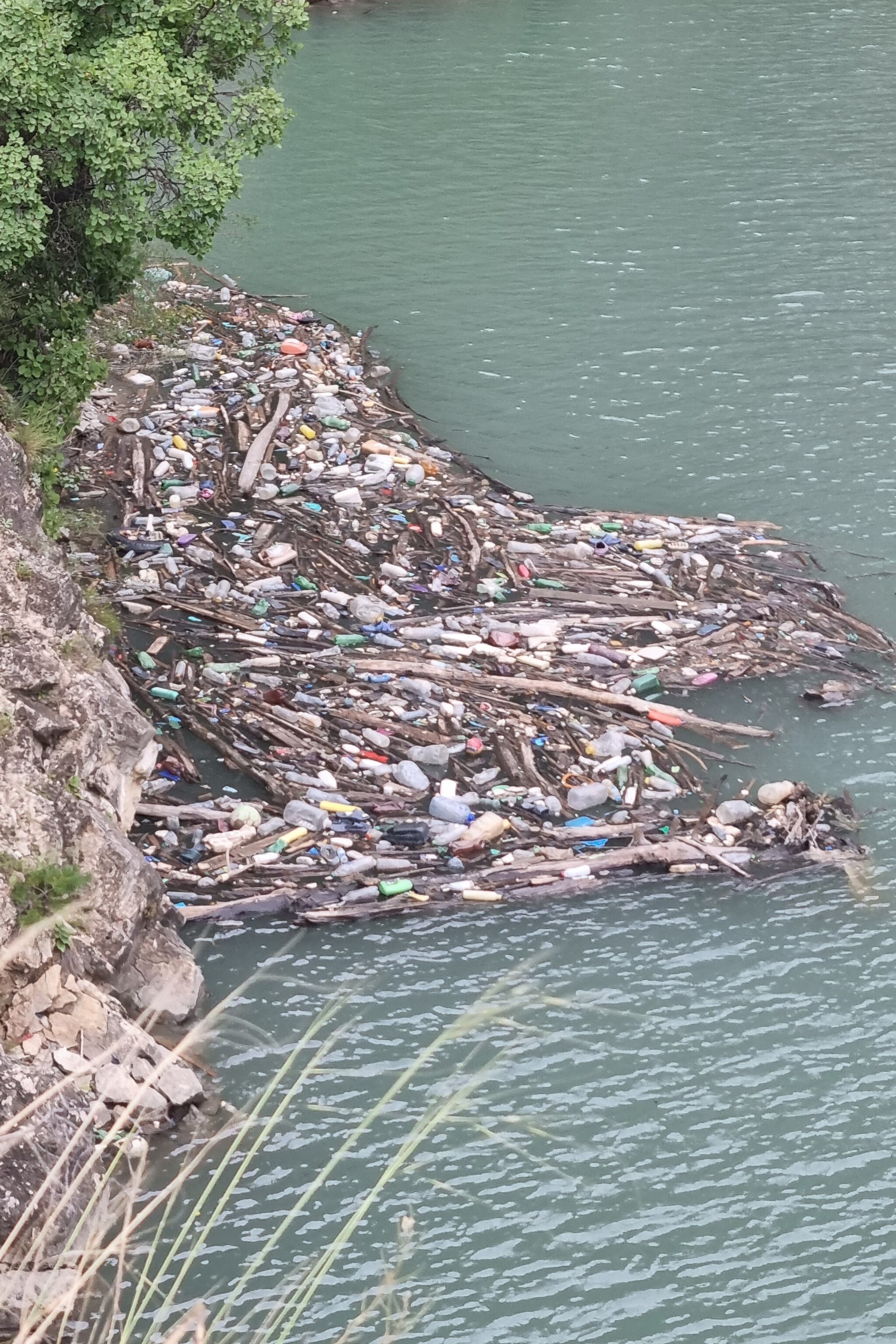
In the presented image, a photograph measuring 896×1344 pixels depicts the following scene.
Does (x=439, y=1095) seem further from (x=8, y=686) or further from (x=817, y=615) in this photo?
(x=817, y=615)

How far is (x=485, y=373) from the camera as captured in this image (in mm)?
16203

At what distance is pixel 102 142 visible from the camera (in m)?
9.44

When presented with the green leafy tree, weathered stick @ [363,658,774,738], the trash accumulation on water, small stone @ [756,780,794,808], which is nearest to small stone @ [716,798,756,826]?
the trash accumulation on water

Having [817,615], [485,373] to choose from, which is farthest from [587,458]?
[817,615]

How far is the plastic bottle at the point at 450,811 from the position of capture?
30.3 ft

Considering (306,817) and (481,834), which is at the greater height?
(306,817)

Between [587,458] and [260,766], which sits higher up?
[587,458]

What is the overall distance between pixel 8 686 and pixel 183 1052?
2200 mm

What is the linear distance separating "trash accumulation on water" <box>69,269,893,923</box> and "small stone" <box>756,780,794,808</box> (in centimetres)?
6

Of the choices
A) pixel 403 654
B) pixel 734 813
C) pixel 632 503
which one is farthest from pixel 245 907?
pixel 632 503

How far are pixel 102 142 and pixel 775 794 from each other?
6.38 metres

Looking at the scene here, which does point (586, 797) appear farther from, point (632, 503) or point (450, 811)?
point (632, 503)

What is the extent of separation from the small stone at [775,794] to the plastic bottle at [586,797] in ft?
3.56

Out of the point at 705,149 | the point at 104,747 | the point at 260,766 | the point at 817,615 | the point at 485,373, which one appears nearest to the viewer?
the point at 104,747
